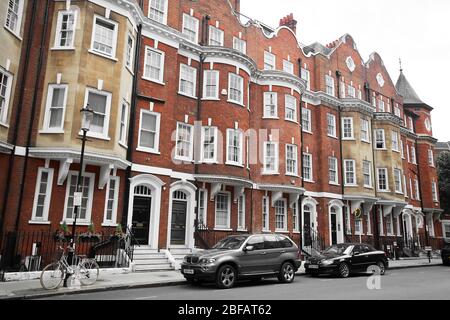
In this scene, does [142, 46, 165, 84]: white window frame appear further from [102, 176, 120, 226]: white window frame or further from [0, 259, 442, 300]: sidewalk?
[0, 259, 442, 300]: sidewalk

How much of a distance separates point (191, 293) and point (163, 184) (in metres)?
8.13

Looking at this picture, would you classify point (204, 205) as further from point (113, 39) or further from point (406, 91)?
point (406, 91)

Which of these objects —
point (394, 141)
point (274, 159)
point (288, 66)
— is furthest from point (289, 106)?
point (394, 141)

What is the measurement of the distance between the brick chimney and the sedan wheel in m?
20.1

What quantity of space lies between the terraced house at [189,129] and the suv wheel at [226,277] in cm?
507

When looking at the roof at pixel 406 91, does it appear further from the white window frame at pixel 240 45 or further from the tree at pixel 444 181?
the white window frame at pixel 240 45

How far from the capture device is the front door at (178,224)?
19031 millimetres

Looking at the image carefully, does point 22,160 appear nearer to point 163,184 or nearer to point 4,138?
point 4,138

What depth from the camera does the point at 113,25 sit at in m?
17.2

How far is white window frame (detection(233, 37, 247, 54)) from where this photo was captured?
24.2 meters

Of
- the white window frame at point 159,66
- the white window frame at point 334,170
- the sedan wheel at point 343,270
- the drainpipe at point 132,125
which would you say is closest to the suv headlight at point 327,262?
the sedan wheel at point 343,270

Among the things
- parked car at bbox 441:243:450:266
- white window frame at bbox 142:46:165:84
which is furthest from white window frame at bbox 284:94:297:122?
parked car at bbox 441:243:450:266

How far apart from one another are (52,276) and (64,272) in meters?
0.52

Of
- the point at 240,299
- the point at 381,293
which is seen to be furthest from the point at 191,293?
the point at 381,293
